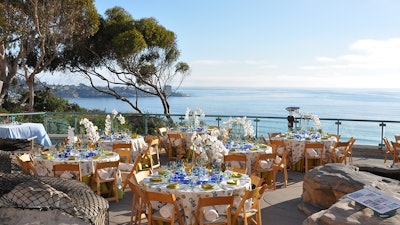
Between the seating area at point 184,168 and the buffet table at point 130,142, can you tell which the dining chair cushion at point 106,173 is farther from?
the buffet table at point 130,142

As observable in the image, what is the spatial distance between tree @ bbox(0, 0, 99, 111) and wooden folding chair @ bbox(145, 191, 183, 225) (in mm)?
11236

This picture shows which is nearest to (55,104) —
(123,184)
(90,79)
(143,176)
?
(90,79)

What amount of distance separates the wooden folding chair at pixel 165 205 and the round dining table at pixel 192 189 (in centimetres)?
11

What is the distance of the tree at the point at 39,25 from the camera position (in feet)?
48.6

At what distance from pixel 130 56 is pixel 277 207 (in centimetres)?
1342

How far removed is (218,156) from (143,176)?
3.34 ft

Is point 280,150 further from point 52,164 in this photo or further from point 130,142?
point 52,164

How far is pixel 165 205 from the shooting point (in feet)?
17.0

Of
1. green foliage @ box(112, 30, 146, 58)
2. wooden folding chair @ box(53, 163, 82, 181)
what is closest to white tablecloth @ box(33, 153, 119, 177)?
wooden folding chair @ box(53, 163, 82, 181)

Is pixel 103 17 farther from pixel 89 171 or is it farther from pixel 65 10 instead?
pixel 89 171

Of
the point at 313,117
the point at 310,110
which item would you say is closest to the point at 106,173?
the point at 313,117

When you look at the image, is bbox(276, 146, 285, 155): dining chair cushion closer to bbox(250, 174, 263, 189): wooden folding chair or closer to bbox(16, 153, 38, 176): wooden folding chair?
bbox(250, 174, 263, 189): wooden folding chair

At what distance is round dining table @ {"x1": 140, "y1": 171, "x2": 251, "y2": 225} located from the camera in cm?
517

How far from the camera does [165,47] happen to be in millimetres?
19453
